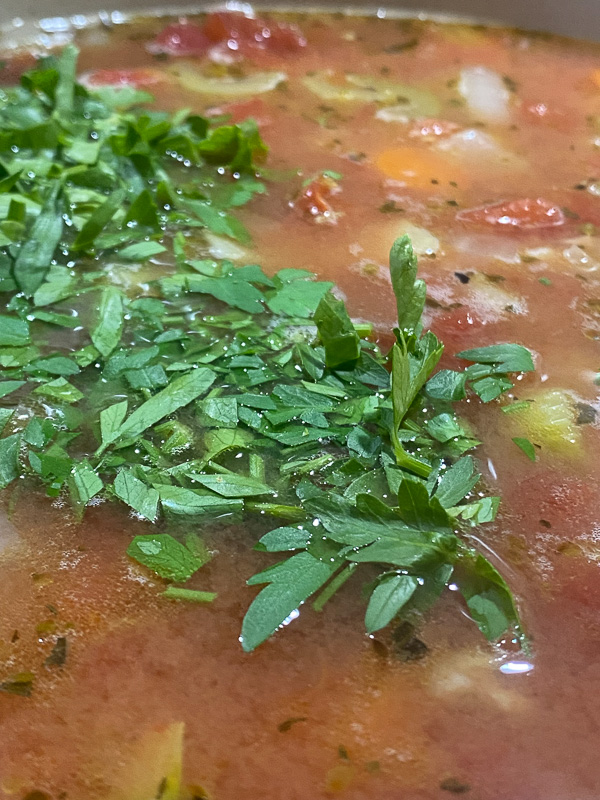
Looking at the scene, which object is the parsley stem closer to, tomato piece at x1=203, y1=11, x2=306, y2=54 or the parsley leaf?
the parsley leaf

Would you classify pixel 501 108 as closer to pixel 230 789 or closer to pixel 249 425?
pixel 249 425

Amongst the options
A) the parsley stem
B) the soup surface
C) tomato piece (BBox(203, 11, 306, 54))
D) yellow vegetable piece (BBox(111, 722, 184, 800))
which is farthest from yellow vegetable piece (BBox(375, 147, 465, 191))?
yellow vegetable piece (BBox(111, 722, 184, 800))

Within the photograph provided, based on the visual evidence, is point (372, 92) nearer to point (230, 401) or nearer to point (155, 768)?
point (230, 401)

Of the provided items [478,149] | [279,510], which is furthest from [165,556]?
[478,149]

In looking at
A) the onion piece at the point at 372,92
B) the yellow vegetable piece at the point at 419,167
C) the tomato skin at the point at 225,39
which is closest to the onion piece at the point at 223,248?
the yellow vegetable piece at the point at 419,167

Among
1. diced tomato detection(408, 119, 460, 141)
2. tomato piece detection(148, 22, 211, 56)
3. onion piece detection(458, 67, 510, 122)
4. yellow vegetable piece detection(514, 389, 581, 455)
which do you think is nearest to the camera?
yellow vegetable piece detection(514, 389, 581, 455)

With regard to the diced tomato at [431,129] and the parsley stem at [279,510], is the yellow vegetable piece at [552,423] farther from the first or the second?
the diced tomato at [431,129]

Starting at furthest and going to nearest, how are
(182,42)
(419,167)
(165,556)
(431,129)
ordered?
1. (182,42)
2. (431,129)
3. (419,167)
4. (165,556)
